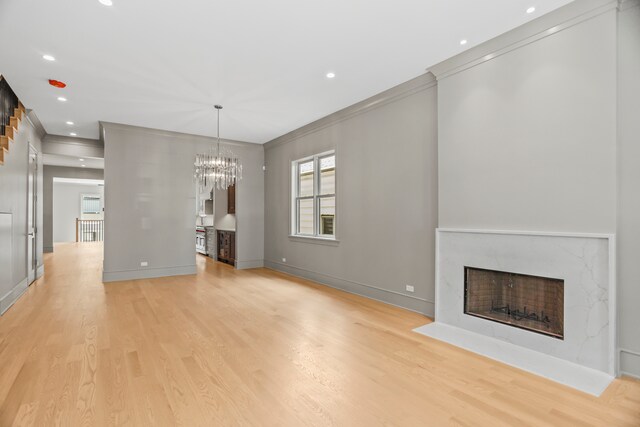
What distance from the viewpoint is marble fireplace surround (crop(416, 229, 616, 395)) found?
2459 mm

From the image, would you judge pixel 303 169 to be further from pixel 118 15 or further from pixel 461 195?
pixel 118 15

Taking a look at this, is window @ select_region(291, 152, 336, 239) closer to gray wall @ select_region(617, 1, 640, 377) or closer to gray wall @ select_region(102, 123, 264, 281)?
gray wall @ select_region(102, 123, 264, 281)

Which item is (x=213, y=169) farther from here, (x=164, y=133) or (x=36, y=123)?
(x=36, y=123)

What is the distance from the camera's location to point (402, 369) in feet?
8.55

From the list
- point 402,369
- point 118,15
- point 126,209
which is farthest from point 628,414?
point 126,209

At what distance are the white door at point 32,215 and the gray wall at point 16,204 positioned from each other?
0.71 ft

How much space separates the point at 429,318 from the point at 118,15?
432cm

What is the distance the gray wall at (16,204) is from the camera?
13.8 ft

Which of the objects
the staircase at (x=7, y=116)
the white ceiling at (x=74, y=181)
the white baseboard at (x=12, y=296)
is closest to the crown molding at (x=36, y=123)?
the staircase at (x=7, y=116)

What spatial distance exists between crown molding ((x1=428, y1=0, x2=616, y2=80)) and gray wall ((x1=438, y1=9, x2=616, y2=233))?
0.15 ft

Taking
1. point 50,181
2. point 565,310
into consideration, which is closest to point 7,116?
point 565,310

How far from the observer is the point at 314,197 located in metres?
6.09

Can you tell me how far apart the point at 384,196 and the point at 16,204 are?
5365mm

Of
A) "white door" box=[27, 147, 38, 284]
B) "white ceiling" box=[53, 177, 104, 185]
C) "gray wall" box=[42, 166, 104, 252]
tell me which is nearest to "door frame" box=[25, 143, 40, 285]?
"white door" box=[27, 147, 38, 284]
